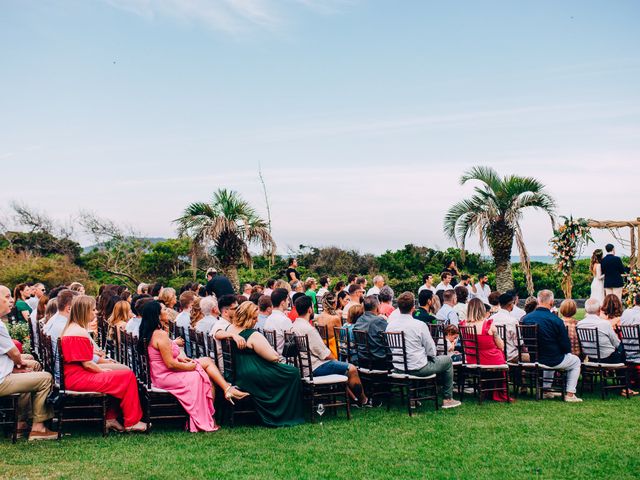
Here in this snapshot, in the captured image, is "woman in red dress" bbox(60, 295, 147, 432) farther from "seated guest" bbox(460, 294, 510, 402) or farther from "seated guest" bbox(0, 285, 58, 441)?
"seated guest" bbox(460, 294, 510, 402)

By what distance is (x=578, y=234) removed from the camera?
17.6 metres

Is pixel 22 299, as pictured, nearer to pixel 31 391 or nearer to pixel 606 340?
pixel 31 391

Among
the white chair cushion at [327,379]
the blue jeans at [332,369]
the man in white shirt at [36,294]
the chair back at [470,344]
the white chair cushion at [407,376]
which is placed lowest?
the white chair cushion at [407,376]

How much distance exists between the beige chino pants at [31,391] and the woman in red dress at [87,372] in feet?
0.86

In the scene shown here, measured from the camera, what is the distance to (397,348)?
9281 millimetres

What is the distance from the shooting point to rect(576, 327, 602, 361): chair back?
33.8ft

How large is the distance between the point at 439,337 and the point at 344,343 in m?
1.46

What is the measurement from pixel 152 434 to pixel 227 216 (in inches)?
555

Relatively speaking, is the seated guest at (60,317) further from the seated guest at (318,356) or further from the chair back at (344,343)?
the chair back at (344,343)

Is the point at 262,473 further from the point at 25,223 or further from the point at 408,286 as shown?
the point at 25,223

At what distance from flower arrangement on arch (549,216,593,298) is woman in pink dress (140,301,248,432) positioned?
11.9 metres

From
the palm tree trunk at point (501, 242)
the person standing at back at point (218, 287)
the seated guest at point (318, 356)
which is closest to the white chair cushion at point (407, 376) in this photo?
the seated guest at point (318, 356)

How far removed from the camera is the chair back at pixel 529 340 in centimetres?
1005

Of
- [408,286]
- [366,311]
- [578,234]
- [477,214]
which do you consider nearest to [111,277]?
[408,286]
